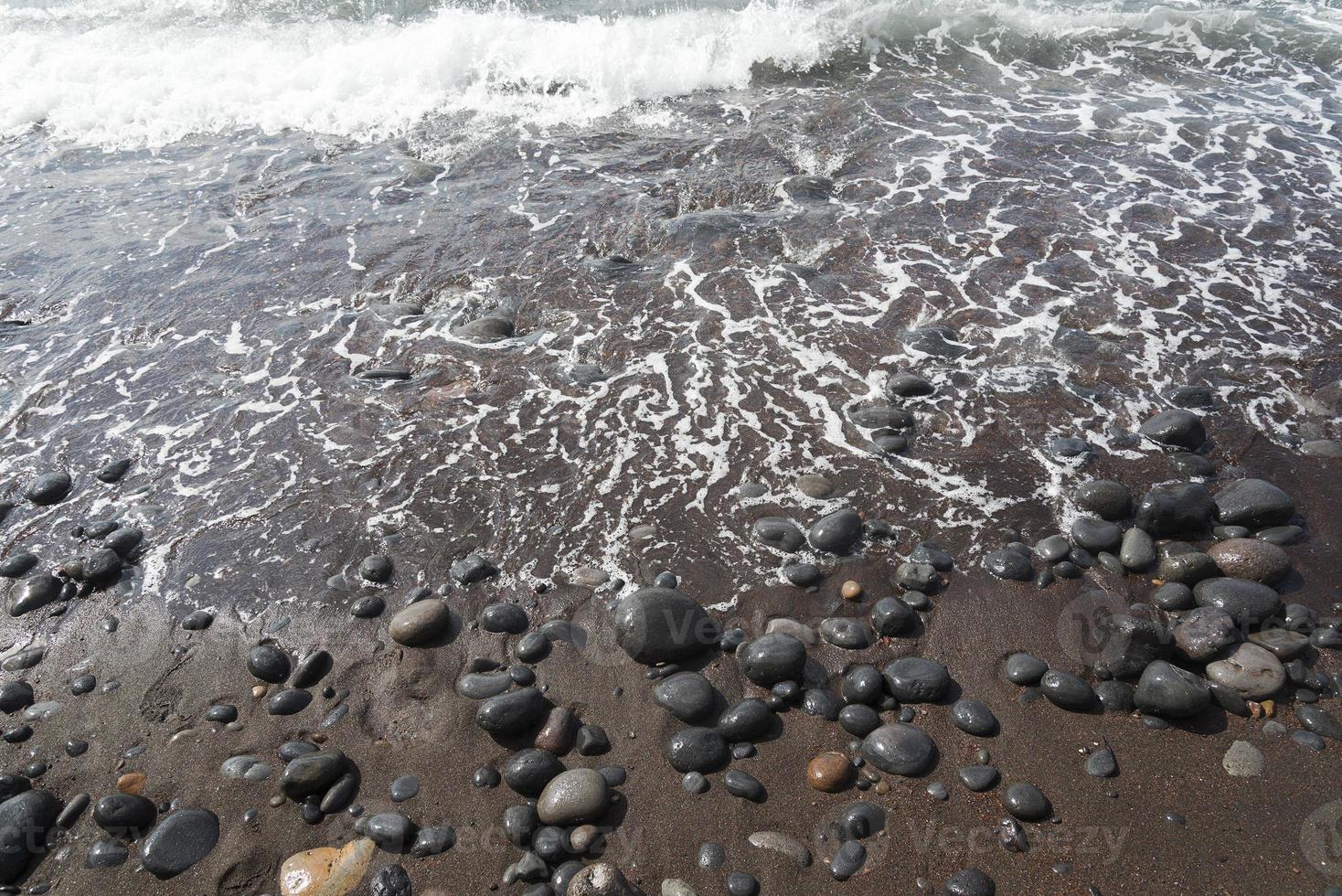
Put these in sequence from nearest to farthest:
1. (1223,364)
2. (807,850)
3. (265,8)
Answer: (807,850), (1223,364), (265,8)

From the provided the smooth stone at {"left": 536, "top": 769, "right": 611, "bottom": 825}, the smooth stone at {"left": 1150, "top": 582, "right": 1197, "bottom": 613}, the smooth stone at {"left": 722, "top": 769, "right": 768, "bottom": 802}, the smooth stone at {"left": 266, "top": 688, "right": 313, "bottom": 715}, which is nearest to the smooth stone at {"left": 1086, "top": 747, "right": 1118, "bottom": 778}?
the smooth stone at {"left": 1150, "top": 582, "right": 1197, "bottom": 613}

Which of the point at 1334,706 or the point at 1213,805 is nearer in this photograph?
the point at 1213,805

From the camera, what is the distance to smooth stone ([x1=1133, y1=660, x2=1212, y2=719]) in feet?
13.7

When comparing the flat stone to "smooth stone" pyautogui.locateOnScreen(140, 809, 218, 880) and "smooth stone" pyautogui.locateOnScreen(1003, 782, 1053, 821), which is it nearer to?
"smooth stone" pyautogui.locateOnScreen(140, 809, 218, 880)

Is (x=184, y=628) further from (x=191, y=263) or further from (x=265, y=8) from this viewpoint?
(x=265, y=8)

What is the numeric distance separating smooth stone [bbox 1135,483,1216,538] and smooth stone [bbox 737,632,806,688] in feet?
8.73

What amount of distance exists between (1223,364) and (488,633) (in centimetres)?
669

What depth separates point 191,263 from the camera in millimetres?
9273

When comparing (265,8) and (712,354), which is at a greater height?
(265,8)

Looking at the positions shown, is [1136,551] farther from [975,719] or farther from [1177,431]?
[975,719]

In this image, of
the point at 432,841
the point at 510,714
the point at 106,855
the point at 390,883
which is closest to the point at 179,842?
the point at 106,855

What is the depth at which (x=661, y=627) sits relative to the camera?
473cm

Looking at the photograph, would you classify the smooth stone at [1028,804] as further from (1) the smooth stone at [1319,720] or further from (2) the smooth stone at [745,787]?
(1) the smooth stone at [1319,720]

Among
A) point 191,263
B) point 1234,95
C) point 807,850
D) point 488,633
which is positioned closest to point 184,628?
point 488,633
